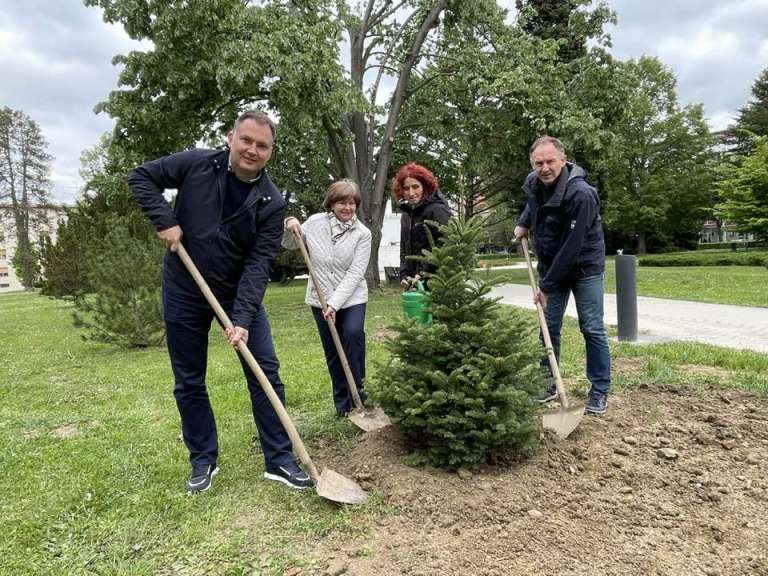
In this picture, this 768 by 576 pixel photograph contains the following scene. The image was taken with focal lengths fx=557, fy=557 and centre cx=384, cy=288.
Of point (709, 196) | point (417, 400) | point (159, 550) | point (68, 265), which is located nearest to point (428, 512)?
point (417, 400)

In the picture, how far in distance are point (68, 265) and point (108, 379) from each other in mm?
12846

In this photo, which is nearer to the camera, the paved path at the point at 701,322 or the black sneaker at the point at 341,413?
the black sneaker at the point at 341,413

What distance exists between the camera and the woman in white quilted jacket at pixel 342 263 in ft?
12.6

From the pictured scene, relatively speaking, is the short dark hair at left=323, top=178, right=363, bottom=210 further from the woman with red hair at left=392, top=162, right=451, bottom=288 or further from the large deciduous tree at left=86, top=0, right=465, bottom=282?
the large deciduous tree at left=86, top=0, right=465, bottom=282

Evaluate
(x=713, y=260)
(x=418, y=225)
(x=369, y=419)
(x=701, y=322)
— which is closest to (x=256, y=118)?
(x=418, y=225)

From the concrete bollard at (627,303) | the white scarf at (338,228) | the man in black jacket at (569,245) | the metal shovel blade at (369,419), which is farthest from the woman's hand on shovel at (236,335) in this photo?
the concrete bollard at (627,303)

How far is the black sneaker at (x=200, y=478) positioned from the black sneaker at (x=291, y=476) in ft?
0.99

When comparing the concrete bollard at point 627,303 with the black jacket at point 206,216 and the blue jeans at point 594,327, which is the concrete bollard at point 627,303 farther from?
the black jacket at point 206,216

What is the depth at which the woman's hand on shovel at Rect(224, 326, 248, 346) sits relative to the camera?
2791 mm

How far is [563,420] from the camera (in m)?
3.42

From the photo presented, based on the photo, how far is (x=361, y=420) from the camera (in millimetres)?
3672

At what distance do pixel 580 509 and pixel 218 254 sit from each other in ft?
6.99

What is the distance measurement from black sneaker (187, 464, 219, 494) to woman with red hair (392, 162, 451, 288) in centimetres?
190

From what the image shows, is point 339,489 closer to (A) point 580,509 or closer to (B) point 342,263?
(A) point 580,509
